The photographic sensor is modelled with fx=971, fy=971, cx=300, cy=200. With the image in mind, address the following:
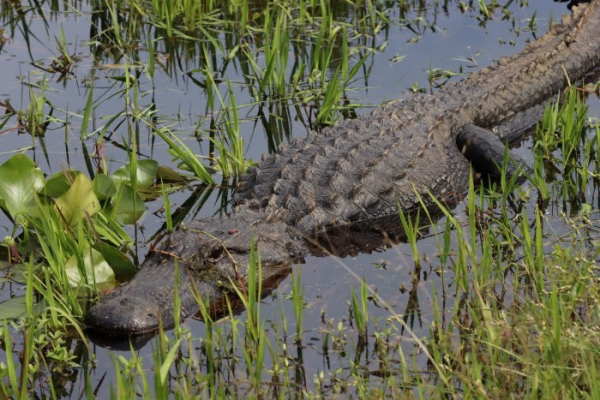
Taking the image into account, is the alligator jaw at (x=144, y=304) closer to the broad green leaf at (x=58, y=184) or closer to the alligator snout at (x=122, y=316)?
the alligator snout at (x=122, y=316)

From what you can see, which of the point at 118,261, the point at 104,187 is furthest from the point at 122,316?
the point at 104,187

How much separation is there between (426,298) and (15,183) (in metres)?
2.27

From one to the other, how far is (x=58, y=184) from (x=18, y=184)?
22 cm

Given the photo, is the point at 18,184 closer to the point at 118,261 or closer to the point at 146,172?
the point at 118,261

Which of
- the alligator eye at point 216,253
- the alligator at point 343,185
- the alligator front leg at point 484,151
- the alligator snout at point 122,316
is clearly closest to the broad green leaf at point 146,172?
the alligator at point 343,185

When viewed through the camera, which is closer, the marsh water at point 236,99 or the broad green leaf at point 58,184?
the marsh water at point 236,99

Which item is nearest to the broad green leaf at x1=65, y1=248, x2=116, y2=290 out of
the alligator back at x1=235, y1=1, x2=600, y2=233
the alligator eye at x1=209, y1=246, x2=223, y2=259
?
the alligator eye at x1=209, y1=246, x2=223, y2=259

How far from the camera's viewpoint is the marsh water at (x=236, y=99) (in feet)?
15.5

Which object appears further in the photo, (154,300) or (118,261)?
(118,261)

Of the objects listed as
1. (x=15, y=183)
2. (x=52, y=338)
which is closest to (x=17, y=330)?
(x=52, y=338)

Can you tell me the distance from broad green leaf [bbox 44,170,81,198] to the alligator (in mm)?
628

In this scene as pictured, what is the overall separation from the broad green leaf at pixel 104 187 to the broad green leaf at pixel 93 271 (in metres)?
0.52

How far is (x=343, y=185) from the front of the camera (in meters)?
5.73

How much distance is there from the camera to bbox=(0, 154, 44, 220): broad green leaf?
5.16 m
